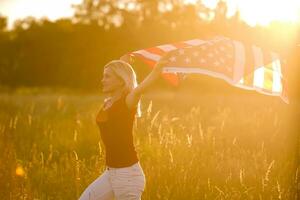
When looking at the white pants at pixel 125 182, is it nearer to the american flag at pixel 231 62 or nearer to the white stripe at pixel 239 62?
the american flag at pixel 231 62

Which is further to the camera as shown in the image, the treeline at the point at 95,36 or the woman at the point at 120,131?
the treeline at the point at 95,36

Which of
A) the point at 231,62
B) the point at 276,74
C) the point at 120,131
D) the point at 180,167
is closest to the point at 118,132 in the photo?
the point at 120,131

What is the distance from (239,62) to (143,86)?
130 centimetres

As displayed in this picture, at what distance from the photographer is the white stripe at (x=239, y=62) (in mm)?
5207

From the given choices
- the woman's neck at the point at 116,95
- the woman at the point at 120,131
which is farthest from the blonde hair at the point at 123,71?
the woman's neck at the point at 116,95

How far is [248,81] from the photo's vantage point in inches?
205

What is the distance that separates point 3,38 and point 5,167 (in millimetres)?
47440

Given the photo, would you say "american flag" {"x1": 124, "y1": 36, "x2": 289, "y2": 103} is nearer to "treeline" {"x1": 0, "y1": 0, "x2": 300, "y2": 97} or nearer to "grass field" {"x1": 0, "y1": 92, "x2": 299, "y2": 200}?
"grass field" {"x1": 0, "y1": 92, "x2": 299, "y2": 200}

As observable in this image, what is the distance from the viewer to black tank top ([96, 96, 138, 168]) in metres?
4.57

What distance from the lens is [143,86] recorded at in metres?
4.33

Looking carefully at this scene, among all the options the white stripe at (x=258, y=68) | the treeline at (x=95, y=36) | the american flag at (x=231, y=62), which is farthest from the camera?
the treeline at (x=95, y=36)

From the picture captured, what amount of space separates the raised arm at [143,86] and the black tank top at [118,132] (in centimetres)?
8

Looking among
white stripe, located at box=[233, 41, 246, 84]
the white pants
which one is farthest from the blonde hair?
white stripe, located at box=[233, 41, 246, 84]

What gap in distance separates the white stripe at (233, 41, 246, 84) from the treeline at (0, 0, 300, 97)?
28.9m
